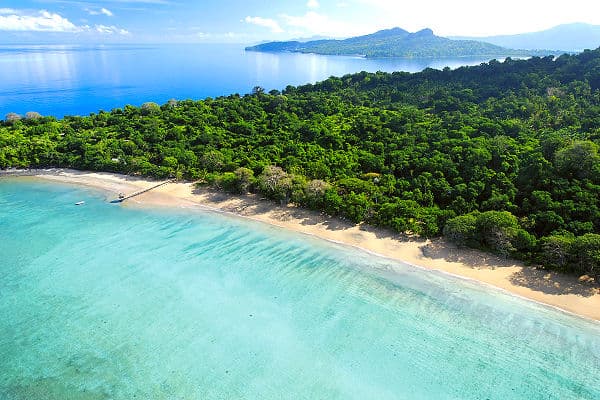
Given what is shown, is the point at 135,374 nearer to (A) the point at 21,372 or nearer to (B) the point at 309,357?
(A) the point at 21,372

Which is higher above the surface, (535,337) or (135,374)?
(535,337)

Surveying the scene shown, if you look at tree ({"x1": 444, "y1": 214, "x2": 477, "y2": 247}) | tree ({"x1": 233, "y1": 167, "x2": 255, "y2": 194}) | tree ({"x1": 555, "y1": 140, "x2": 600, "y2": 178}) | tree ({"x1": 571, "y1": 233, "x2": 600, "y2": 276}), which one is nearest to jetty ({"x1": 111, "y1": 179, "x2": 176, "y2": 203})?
tree ({"x1": 233, "y1": 167, "x2": 255, "y2": 194})

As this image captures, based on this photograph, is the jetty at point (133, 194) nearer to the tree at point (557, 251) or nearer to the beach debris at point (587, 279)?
the tree at point (557, 251)

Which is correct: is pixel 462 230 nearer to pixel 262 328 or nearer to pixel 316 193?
pixel 316 193

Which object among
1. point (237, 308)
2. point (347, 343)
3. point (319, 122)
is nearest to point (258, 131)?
point (319, 122)

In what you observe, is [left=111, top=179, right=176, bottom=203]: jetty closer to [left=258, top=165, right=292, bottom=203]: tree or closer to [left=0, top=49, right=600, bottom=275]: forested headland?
[left=0, top=49, right=600, bottom=275]: forested headland
